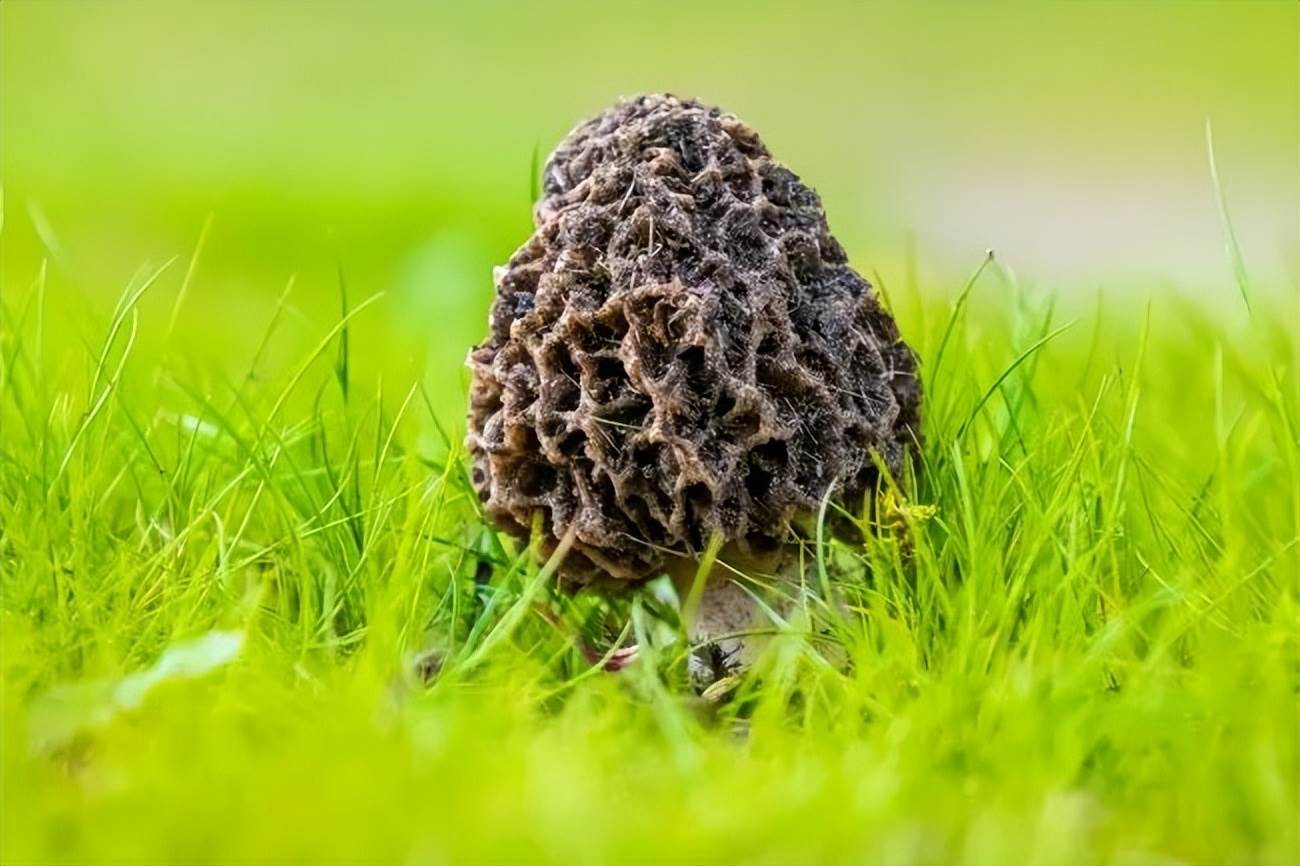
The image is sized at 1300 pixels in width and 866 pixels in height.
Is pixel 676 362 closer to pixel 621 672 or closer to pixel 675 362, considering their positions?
pixel 675 362

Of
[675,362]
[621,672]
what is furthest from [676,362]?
[621,672]

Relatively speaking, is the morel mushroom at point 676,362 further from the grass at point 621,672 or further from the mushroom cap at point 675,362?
the grass at point 621,672

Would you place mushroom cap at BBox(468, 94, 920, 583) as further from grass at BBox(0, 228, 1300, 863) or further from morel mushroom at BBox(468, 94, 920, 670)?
grass at BBox(0, 228, 1300, 863)

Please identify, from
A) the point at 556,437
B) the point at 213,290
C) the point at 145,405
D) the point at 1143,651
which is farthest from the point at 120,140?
the point at 1143,651

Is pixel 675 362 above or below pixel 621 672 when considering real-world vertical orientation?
above

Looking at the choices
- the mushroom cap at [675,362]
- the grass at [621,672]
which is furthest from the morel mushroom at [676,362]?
the grass at [621,672]

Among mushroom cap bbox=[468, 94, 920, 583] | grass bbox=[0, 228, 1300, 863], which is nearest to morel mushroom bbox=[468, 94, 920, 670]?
mushroom cap bbox=[468, 94, 920, 583]
